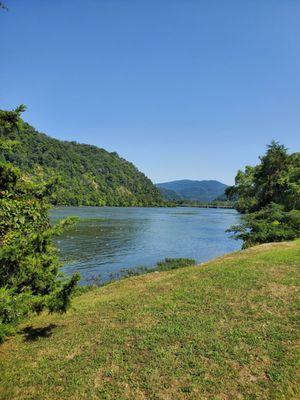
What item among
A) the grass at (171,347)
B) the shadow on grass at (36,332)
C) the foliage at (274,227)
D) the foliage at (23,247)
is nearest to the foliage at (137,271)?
the foliage at (274,227)

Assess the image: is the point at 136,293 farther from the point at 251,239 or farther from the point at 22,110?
the point at 251,239

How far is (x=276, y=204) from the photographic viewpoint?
2642 centimetres

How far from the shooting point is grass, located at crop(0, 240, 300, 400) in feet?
20.3

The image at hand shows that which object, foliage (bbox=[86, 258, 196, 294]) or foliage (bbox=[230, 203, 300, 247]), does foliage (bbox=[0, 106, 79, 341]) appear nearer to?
foliage (bbox=[86, 258, 196, 294])

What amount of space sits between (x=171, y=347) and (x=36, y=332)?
15.4 feet

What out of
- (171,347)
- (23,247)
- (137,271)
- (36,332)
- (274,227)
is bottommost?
(137,271)

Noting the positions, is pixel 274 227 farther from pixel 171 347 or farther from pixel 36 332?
pixel 36 332

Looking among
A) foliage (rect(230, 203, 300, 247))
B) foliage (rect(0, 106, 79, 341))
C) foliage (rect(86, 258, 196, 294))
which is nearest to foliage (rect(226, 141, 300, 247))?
foliage (rect(230, 203, 300, 247))

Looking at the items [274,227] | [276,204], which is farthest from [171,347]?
[276,204]

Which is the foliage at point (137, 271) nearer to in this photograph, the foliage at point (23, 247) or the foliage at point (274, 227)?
the foliage at point (274, 227)

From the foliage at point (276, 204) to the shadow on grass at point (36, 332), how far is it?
54.3ft

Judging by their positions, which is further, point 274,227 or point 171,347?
point 274,227

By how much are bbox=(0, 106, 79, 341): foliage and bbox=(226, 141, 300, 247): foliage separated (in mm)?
17466

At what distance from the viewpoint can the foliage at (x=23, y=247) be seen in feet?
21.1
